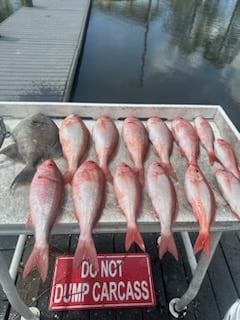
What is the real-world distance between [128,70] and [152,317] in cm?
578

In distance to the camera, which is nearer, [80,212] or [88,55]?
[80,212]

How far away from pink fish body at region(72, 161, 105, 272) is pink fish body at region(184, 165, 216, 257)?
42cm

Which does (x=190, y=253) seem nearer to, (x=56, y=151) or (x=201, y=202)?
(x=201, y=202)

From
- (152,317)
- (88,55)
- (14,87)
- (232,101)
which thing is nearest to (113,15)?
(88,55)

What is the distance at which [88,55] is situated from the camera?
7.12 metres

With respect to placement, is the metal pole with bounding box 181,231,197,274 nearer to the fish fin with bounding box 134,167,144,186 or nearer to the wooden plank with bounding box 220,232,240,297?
the wooden plank with bounding box 220,232,240,297

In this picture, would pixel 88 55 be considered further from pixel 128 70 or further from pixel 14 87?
pixel 14 87

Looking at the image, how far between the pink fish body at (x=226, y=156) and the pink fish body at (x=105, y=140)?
601 mm

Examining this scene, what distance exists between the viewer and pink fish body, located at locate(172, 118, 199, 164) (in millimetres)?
1637

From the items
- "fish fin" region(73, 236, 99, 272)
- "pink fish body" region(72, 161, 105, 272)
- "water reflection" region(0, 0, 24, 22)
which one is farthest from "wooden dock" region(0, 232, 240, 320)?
"water reflection" region(0, 0, 24, 22)

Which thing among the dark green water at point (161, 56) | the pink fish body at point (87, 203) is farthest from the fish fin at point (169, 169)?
the dark green water at point (161, 56)

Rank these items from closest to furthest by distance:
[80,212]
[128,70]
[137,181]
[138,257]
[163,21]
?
[80,212]
[137,181]
[138,257]
[128,70]
[163,21]

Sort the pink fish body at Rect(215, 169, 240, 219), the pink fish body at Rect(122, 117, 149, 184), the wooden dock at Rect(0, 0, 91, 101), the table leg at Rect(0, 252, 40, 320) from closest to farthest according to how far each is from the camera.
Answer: the pink fish body at Rect(215, 169, 240, 219) → the table leg at Rect(0, 252, 40, 320) → the pink fish body at Rect(122, 117, 149, 184) → the wooden dock at Rect(0, 0, 91, 101)

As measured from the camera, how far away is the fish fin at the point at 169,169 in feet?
4.91
